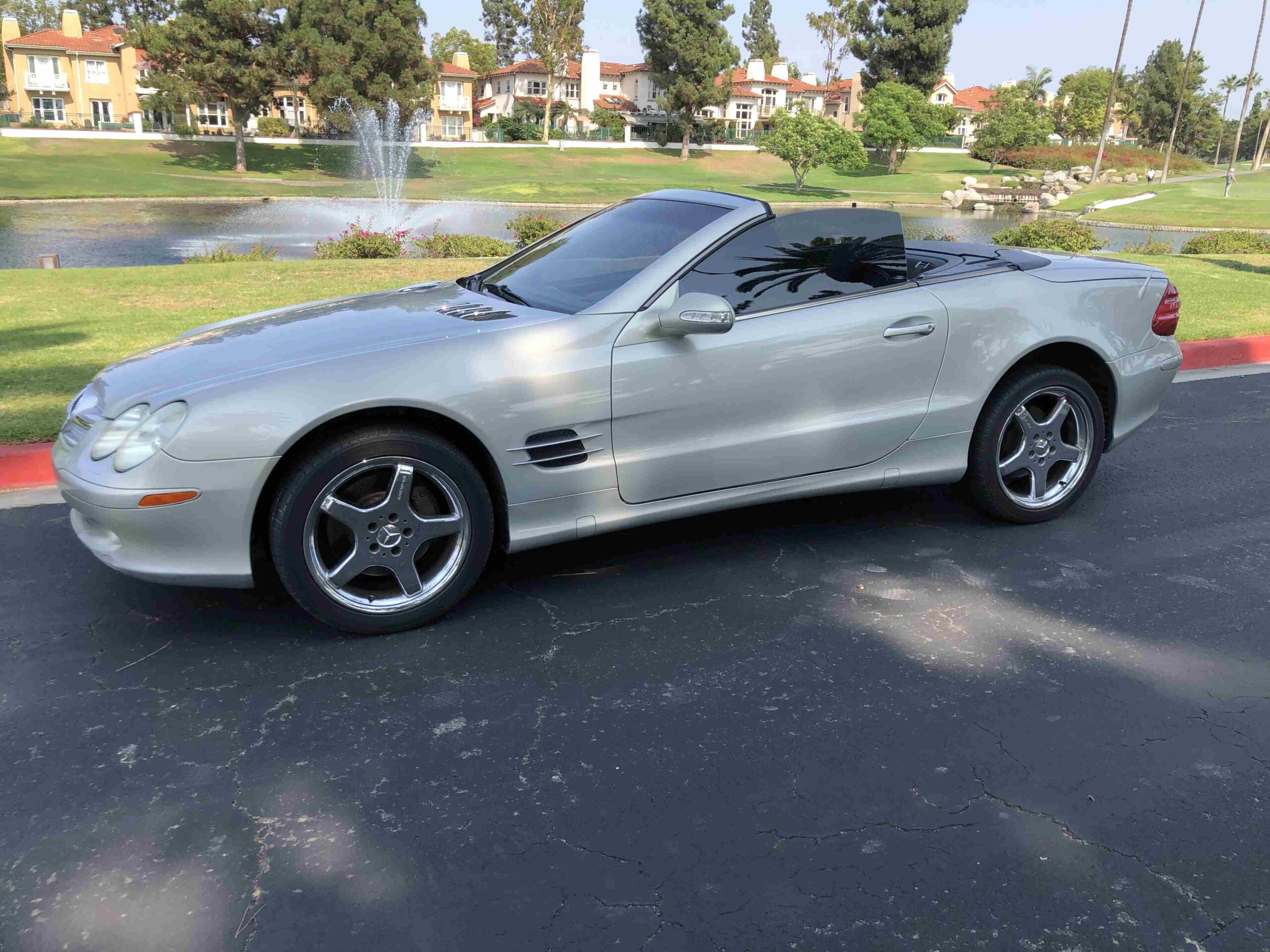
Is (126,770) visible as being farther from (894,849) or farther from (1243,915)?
(1243,915)

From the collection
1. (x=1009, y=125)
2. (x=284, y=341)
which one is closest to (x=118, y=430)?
(x=284, y=341)

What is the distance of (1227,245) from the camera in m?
21.0

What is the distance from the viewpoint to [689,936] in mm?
2361

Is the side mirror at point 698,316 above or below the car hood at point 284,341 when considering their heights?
above

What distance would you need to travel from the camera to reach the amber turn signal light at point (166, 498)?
3408 millimetres

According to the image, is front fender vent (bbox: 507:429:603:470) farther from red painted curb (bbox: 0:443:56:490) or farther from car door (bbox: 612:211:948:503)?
red painted curb (bbox: 0:443:56:490)

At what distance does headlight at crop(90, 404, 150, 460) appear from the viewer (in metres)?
3.55

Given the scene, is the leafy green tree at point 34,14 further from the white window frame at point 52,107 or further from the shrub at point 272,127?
the shrub at point 272,127

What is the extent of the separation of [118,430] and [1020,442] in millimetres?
3893

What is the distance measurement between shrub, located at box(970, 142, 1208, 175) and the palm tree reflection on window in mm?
78979

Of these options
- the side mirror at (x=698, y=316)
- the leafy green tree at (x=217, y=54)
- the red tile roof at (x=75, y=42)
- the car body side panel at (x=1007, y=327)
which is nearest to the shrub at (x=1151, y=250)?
the car body side panel at (x=1007, y=327)

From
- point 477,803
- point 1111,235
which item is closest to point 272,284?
point 477,803

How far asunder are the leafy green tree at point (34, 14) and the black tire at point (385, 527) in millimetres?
113081

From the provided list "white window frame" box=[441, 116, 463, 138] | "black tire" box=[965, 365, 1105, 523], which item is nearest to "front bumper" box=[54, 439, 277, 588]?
"black tire" box=[965, 365, 1105, 523]
